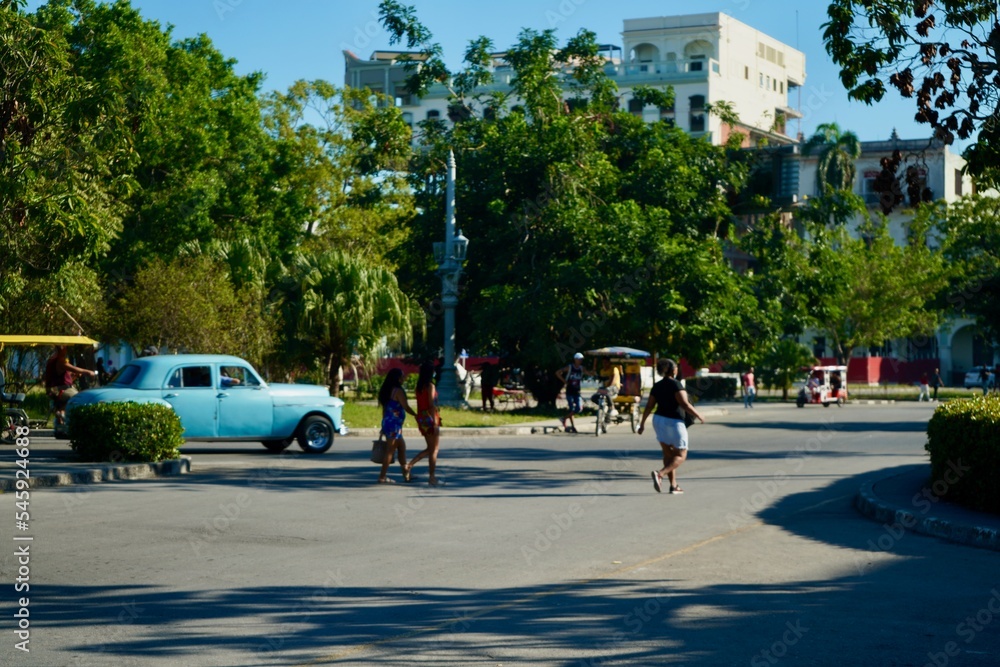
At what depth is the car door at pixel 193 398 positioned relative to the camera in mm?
21062

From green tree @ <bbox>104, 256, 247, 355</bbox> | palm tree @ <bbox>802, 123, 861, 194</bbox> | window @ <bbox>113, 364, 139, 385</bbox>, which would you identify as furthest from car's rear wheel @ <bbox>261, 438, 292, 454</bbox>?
palm tree @ <bbox>802, 123, 861, 194</bbox>

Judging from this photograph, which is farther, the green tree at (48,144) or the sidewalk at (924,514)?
the green tree at (48,144)

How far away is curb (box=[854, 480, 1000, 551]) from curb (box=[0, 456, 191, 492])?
384 inches

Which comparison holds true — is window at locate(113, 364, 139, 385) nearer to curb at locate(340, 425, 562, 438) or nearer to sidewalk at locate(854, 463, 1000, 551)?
curb at locate(340, 425, 562, 438)

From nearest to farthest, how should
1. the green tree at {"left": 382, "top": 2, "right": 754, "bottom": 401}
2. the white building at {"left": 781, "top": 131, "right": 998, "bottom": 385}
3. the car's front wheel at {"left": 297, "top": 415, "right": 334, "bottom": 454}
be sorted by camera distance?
the car's front wheel at {"left": 297, "top": 415, "right": 334, "bottom": 454}
the green tree at {"left": 382, "top": 2, "right": 754, "bottom": 401}
the white building at {"left": 781, "top": 131, "right": 998, "bottom": 385}

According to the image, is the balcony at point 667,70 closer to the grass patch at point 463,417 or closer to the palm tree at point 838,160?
the palm tree at point 838,160

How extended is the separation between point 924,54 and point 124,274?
30.0m

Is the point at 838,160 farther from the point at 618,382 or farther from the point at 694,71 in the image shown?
the point at 618,382

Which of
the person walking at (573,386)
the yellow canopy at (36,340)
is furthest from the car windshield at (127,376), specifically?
the person walking at (573,386)

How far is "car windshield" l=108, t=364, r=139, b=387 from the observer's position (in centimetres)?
2130

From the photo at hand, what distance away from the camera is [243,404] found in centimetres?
2161

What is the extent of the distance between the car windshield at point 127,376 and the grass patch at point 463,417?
7.58 metres

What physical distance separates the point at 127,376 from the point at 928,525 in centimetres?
1379

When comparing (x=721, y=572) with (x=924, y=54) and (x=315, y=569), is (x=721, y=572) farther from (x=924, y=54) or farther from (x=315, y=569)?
(x=924, y=54)
